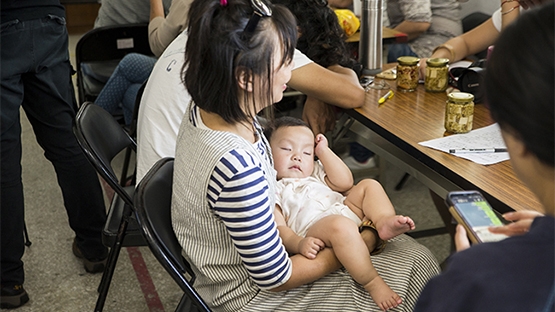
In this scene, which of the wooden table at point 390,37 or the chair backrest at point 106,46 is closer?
the wooden table at point 390,37

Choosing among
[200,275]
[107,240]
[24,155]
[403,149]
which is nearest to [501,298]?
[200,275]

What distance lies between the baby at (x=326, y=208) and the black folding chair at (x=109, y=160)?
1.48 feet

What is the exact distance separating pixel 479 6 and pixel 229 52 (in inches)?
121

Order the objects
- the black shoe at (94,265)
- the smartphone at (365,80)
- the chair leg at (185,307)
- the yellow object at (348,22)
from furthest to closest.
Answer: the yellow object at (348,22)
the black shoe at (94,265)
the smartphone at (365,80)
the chair leg at (185,307)

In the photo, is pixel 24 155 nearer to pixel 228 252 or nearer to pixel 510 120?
→ pixel 228 252

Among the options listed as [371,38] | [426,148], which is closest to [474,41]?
[371,38]

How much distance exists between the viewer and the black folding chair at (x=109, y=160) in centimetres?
164

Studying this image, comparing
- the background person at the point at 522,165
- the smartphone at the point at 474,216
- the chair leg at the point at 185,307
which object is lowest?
the chair leg at the point at 185,307

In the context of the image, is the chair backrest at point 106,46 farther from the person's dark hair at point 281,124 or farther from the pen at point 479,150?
the pen at point 479,150

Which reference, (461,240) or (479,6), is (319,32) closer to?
(461,240)

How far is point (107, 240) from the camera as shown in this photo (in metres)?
1.88

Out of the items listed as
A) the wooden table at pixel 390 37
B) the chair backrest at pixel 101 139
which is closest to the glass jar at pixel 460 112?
the chair backrest at pixel 101 139

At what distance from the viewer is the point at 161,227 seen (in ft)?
4.42

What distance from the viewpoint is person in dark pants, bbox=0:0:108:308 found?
6.69ft
